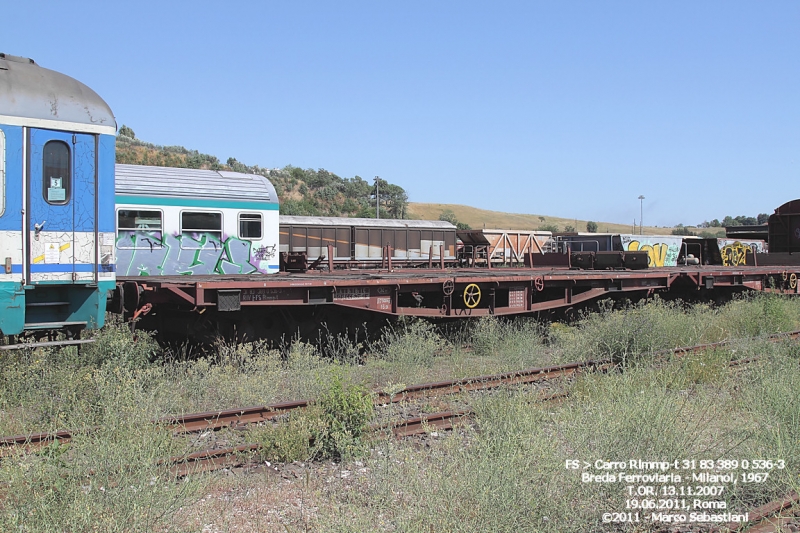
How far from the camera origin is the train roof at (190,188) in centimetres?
1416

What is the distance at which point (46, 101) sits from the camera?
7504 mm

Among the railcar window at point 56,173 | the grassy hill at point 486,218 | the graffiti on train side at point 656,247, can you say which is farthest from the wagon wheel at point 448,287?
the grassy hill at point 486,218

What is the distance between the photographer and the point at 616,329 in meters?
10.2

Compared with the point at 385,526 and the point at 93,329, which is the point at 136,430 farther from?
the point at 93,329

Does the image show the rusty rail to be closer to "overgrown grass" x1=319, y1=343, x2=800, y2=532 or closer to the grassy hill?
"overgrown grass" x1=319, y1=343, x2=800, y2=532

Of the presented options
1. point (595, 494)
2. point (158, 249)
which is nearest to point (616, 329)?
point (595, 494)

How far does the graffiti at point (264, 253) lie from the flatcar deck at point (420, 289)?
325cm

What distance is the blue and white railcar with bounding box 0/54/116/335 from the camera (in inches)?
282

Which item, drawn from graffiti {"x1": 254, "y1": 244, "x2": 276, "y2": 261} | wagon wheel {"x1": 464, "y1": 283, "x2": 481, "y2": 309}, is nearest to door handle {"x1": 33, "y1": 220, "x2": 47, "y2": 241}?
wagon wheel {"x1": 464, "y1": 283, "x2": 481, "y2": 309}

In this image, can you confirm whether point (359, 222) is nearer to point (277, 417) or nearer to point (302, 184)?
point (277, 417)

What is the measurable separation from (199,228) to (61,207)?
754 centimetres

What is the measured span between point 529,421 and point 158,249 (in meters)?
11.3

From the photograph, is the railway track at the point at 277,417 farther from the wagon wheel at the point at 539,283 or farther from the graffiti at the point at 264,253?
the graffiti at the point at 264,253

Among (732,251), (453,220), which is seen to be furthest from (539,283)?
(453,220)
